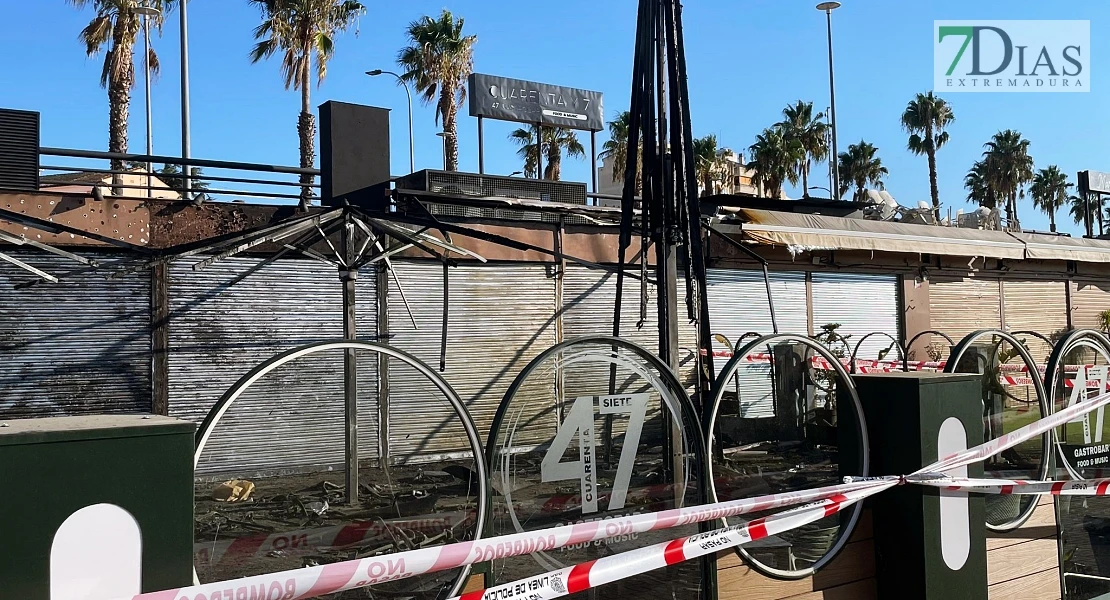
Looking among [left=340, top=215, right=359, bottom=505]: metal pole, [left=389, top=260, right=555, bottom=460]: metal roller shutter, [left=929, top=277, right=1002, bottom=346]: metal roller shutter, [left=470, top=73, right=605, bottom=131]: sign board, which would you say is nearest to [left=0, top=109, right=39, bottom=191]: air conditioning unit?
[left=389, top=260, right=555, bottom=460]: metal roller shutter

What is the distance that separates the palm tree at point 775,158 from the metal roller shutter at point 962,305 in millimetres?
23730

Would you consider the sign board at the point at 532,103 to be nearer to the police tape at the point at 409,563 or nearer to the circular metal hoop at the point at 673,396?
the circular metal hoop at the point at 673,396

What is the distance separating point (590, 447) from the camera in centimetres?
391

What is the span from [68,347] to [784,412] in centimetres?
826

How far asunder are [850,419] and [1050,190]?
Result: 65741 mm

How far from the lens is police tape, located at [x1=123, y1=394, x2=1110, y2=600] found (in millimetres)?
2342

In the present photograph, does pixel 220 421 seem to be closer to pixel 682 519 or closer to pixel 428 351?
pixel 682 519

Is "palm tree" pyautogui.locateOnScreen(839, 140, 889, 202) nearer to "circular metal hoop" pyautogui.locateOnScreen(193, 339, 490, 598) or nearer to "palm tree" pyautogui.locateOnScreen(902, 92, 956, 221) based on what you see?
"palm tree" pyautogui.locateOnScreen(902, 92, 956, 221)

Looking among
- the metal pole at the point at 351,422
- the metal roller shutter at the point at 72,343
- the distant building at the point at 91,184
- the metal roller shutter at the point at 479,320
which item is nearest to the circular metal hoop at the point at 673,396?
the metal pole at the point at 351,422

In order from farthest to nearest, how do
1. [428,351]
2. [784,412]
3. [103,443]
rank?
1. [428,351]
2. [784,412]
3. [103,443]

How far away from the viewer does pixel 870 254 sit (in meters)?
16.3

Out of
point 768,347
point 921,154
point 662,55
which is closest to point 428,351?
point 662,55

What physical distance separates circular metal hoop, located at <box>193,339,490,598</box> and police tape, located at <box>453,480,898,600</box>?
466mm

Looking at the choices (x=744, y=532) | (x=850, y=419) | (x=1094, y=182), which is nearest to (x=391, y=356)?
(x=744, y=532)
